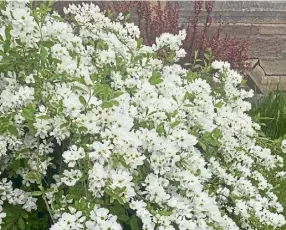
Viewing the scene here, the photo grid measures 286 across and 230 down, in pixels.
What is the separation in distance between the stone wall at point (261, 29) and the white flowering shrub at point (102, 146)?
2980 mm

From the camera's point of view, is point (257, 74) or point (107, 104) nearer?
point (107, 104)

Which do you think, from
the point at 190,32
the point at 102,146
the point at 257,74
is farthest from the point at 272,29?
the point at 102,146

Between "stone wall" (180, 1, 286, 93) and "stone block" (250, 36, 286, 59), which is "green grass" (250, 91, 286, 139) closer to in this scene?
"stone wall" (180, 1, 286, 93)

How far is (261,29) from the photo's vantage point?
5.61 meters

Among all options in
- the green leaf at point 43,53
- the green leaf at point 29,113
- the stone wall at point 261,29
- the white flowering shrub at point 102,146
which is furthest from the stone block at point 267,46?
the green leaf at point 29,113

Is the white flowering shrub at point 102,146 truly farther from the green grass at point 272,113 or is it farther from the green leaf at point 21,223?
the green grass at point 272,113

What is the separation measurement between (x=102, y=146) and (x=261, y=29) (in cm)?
421

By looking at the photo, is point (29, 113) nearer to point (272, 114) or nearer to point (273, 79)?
point (272, 114)

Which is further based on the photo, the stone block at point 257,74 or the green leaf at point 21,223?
the stone block at point 257,74

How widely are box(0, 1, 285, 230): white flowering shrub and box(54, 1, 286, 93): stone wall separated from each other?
2.98m

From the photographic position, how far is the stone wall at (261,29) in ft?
17.9

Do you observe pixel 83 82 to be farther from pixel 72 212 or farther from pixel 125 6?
pixel 125 6

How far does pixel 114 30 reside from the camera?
290 centimetres

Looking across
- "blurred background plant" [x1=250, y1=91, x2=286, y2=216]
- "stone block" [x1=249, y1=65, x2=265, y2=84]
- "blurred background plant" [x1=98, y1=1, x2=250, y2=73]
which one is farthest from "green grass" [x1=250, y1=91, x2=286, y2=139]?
"stone block" [x1=249, y1=65, x2=265, y2=84]
